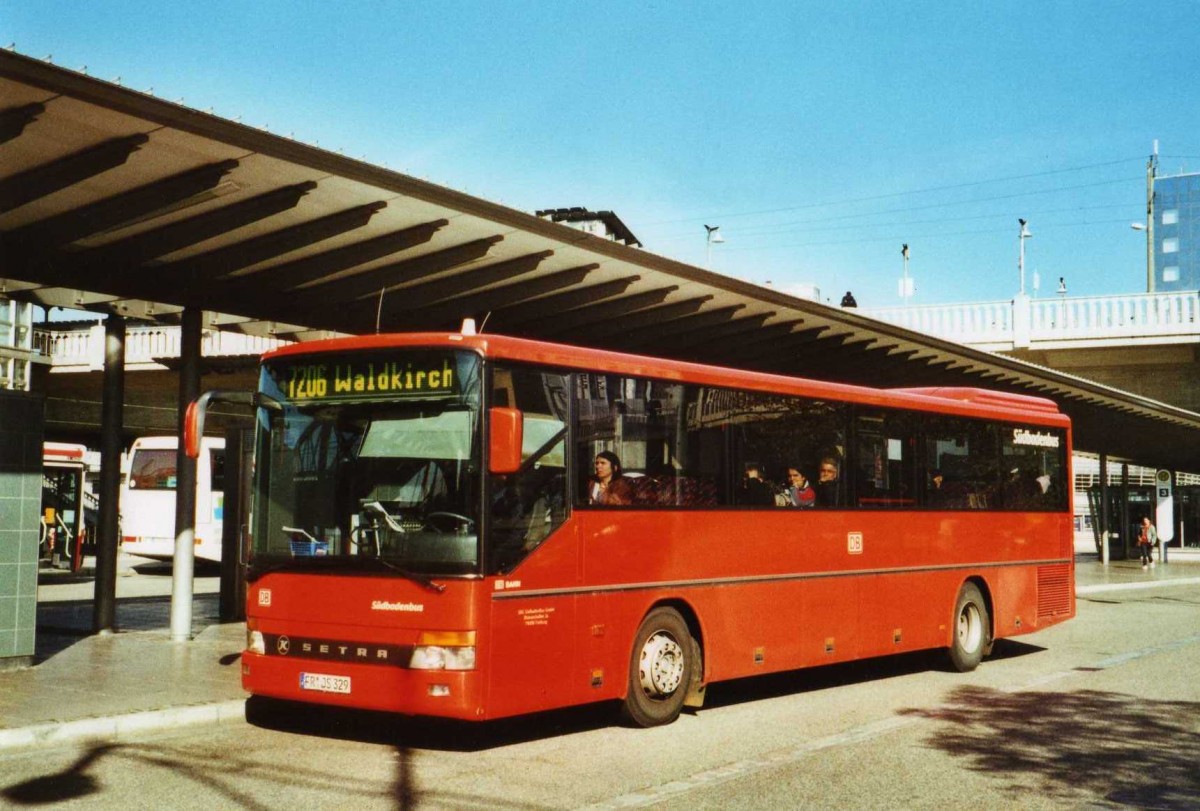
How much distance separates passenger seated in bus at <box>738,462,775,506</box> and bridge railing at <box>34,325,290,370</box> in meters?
23.9

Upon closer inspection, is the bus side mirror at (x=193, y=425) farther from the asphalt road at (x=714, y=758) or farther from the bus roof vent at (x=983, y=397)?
the bus roof vent at (x=983, y=397)

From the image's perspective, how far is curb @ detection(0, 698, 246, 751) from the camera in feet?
28.3

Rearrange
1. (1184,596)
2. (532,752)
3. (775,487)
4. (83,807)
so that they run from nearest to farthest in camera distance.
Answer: (83,807)
(532,752)
(775,487)
(1184,596)

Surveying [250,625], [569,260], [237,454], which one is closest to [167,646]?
[237,454]

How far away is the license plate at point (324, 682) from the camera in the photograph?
8938 millimetres

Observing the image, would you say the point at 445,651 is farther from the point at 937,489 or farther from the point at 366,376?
the point at 937,489

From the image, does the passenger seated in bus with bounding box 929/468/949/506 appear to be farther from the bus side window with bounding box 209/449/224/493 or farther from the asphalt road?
the bus side window with bounding box 209/449/224/493

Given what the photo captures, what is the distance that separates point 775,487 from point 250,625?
4.78 meters

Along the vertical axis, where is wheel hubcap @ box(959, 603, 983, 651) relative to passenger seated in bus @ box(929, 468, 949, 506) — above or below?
below

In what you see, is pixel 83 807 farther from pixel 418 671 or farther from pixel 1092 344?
pixel 1092 344

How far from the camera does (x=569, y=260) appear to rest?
1446 cm

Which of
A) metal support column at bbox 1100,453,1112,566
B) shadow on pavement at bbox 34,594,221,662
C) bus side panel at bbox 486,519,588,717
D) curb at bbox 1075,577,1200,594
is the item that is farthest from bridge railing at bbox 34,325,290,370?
metal support column at bbox 1100,453,1112,566

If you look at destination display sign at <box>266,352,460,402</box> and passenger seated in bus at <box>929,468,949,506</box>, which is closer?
destination display sign at <box>266,352,460,402</box>

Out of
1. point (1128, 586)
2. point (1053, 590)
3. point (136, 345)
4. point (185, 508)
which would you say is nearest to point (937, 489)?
point (1053, 590)
